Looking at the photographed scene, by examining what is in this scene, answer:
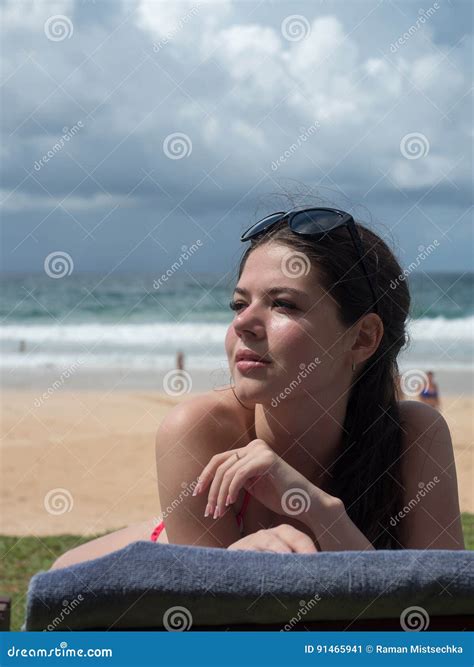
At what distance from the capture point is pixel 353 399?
2.51 meters

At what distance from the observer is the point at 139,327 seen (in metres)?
31.6

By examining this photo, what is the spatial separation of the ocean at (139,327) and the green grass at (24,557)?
436 inches

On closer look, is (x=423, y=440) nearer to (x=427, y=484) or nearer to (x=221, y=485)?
(x=427, y=484)

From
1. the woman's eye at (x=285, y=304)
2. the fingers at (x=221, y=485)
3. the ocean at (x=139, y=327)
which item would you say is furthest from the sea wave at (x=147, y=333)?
the fingers at (x=221, y=485)

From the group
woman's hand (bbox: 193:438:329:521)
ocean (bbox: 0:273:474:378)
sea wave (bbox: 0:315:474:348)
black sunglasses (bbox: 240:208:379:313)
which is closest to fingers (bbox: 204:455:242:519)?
woman's hand (bbox: 193:438:329:521)

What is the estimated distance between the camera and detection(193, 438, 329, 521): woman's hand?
198 cm

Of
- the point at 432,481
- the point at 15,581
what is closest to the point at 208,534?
the point at 432,481

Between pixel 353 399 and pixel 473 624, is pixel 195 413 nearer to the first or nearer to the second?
pixel 353 399

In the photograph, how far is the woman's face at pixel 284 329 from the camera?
210 centimetres

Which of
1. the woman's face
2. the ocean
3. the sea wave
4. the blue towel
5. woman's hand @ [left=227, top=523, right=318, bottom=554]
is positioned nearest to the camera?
the blue towel

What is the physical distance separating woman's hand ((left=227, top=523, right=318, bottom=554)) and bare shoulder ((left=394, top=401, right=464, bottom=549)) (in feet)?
1.81

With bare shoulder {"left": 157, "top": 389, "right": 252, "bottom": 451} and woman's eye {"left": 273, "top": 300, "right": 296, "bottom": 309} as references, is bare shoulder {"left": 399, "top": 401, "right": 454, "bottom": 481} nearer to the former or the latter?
bare shoulder {"left": 157, "top": 389, "right": 252, "bottom": 451}

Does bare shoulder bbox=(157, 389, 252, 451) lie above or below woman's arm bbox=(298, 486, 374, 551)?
above

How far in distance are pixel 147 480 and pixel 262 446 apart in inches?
368
